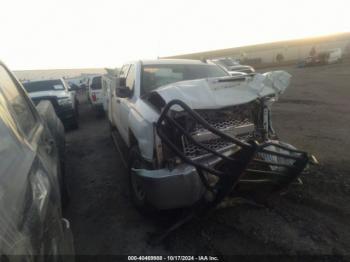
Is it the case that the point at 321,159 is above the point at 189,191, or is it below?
below

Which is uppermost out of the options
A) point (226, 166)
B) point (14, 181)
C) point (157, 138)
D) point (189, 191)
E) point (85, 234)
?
point (14, 181)

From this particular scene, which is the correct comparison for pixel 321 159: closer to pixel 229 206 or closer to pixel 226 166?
pixel 229 206

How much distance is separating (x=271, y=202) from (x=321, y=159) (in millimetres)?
1810

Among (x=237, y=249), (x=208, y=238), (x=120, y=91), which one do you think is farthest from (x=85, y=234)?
(x=120, y=91)

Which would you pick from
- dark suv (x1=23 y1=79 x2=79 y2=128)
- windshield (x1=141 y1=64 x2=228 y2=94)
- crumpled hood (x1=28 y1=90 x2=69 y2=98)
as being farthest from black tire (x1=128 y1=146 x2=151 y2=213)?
crumpled hood (x1=28 y1=90 x2=69 y2=98)

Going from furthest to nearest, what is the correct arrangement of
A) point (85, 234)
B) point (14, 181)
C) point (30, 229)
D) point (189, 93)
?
point (85, 234)
point (189, 93)
point (14, 181)
point (30, 229)

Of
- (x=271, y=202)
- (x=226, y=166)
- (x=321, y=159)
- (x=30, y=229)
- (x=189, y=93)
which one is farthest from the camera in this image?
(x=321, y=159)

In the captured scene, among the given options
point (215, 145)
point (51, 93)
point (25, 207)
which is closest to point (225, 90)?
point (215, 145)

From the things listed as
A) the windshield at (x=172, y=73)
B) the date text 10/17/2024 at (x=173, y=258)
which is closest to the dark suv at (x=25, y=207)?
the date text 10/17/2024 at (x=173, y=258)

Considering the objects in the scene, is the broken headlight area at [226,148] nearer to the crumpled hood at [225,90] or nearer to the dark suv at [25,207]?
the crumpled hood at [225,90]

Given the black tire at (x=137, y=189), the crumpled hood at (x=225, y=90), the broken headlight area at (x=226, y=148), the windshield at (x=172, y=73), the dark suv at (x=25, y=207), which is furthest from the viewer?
the windshield at (x=172, y=73)

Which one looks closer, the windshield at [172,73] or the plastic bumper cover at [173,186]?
the plastic bumper cover at [173,186]

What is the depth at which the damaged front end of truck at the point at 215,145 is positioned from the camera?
8.79ft

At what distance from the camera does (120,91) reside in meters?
4.27
